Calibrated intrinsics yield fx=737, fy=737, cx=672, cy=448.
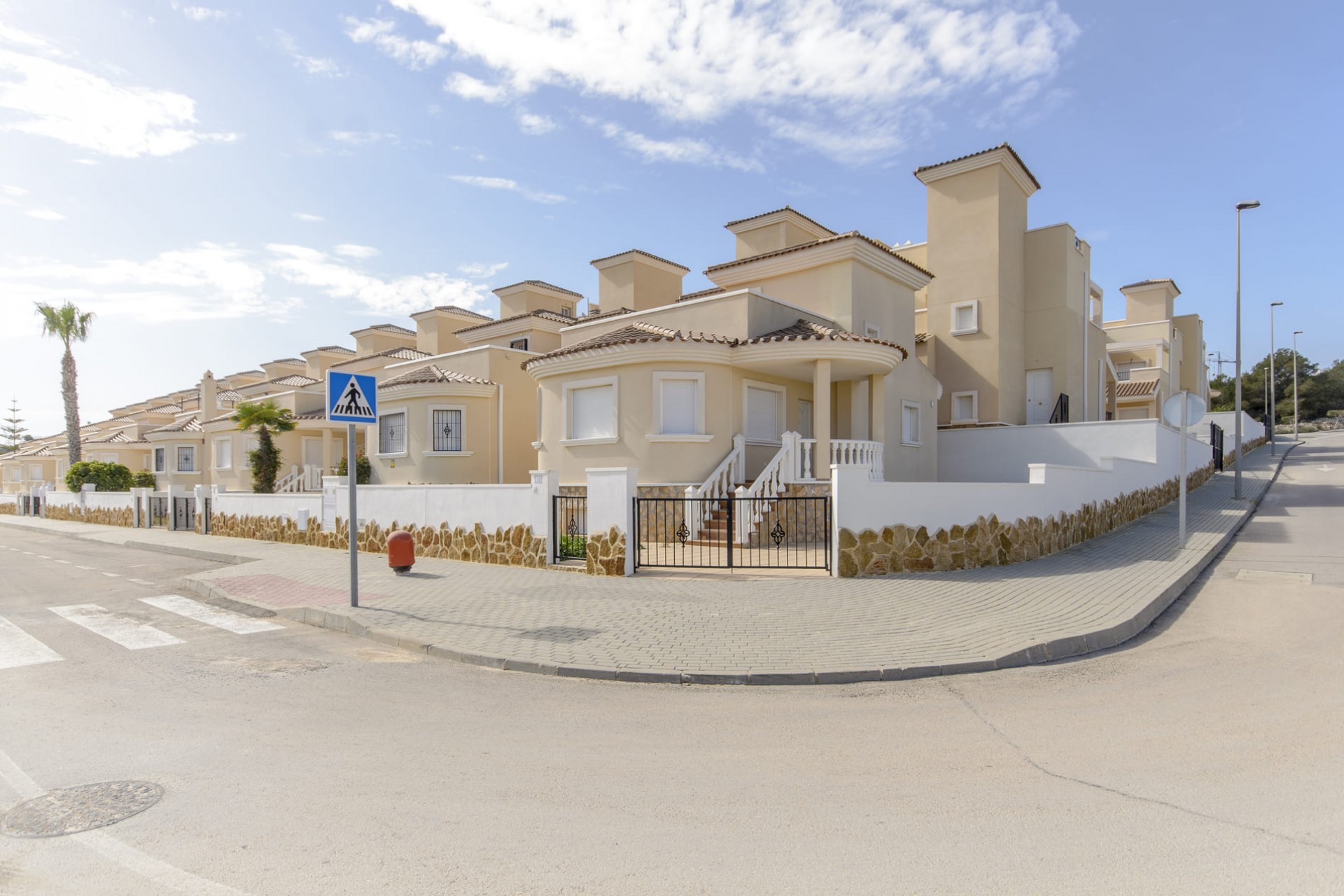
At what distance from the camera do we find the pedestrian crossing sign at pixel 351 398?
9.55m

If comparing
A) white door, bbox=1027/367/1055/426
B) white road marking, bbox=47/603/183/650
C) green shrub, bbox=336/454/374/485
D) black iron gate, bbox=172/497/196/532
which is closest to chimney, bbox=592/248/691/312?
green shrub, bbox=336/454/374/485

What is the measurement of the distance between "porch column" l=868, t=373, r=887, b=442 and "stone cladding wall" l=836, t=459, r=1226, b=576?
15.8 feet

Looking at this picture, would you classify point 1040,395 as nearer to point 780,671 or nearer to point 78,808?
point 780,671

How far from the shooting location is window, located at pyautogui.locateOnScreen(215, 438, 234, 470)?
32.6m

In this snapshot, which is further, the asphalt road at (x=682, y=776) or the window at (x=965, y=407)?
the window at (x=965, y=407)

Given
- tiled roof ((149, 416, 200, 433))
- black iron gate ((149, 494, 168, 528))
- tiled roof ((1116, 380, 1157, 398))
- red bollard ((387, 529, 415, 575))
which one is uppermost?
tiled roof ((1116, 380, 1157, 398))

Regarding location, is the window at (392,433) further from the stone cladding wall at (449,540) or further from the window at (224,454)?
the window at (224,454)

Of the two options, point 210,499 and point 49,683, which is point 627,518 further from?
point 210,499

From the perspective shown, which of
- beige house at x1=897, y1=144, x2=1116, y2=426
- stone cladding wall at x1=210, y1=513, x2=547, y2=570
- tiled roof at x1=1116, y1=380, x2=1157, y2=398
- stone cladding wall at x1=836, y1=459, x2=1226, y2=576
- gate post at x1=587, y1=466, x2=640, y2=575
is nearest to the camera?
stone cladding wall at x1=836, y1=459, x2=1226, y2=576

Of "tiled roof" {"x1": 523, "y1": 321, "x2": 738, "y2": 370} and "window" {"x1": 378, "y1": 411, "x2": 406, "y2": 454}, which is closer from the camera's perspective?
"tiled roof" {"x1": 523, "y1": 321, "x2": 738, "y2": 370}

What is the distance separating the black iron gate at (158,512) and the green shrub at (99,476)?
38.8ft

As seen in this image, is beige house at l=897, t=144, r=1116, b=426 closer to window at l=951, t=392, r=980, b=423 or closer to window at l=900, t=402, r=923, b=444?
window at l=951, t=392, r=980, b=423

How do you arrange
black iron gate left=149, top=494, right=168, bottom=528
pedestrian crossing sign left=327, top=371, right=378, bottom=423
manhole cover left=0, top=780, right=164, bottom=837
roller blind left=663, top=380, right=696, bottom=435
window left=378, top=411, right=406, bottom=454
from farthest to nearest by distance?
black iron gate left=149, top=494, right=168, bottom=528 → window left=378, top=411, right=406, bottom=454 → roller blind left=663, top=380, right=696, bottom=435 → pedestrian crossing sign left=327, top=371, right=378, bottom=423 → manhole cover left=0, top=780, right=164, bottom=837

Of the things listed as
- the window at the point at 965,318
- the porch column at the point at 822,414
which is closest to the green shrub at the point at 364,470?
the porch column at the point at 822,414
